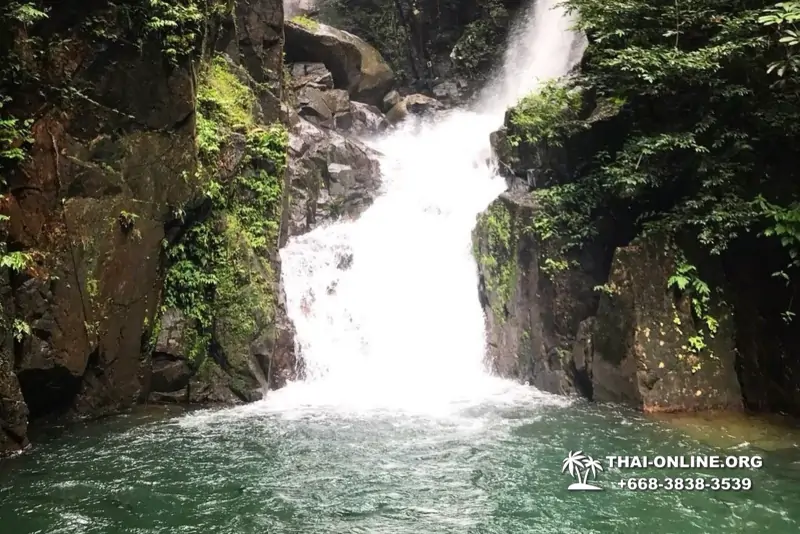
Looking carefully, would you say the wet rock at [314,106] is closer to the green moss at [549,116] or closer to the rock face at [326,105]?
the rock face at [326,105]

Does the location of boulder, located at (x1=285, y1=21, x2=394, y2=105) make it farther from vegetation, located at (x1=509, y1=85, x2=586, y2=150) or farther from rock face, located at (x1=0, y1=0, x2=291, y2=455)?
rock face, located at (x1=0, y1=0, x2=291, y2=455)

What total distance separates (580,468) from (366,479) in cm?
262

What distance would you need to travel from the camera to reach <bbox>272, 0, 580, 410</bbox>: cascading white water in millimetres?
12422

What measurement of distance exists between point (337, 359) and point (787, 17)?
9682 millimetres

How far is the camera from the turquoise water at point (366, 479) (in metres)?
6.02

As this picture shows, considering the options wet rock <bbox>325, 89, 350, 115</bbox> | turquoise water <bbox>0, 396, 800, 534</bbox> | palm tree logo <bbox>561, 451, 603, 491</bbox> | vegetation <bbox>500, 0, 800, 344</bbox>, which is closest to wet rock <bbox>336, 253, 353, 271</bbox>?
vegetation <bbox>500, 0, 800, 344</bbox>

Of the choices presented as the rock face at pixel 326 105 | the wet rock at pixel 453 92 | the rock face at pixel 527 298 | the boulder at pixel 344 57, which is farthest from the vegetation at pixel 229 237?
the wet rock at pixel 453 92

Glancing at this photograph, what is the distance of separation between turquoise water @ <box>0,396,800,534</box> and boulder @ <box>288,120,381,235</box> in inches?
304

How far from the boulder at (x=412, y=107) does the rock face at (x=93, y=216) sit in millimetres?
14554

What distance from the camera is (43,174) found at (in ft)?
29.8

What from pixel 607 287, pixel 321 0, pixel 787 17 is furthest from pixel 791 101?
pixel 321 0

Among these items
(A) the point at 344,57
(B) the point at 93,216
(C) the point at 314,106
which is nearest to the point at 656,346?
(B) the point at 93,216

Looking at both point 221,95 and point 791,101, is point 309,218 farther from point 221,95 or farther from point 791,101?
point 791,101

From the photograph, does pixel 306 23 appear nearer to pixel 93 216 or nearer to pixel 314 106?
pixel 314 106
